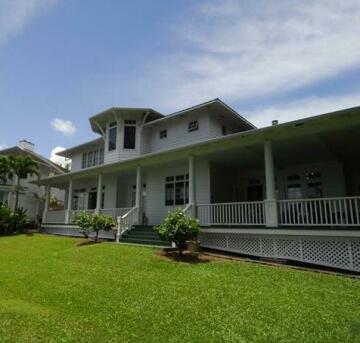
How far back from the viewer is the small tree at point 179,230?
11695 millimetres

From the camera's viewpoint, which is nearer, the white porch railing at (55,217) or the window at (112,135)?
the window at (112,135)

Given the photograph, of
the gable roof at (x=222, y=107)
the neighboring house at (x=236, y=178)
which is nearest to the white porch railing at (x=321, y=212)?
the neighboring house at (x=236, y=178)

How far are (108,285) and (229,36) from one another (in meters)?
8.48

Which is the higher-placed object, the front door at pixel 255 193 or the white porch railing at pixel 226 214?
the front door at pixel 255 193

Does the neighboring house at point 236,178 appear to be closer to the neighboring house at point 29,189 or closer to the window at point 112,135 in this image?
the window at point 112,135

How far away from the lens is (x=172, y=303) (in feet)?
23.0

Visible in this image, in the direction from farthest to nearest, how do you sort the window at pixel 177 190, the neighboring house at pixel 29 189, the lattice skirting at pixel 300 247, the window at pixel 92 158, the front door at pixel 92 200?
the neighboring house at pixel 29 189 < the window at pixel 92 158 < the front door at pixel 92 200 < the window at pixel 177 190 < the lattice skirting at pixel 300 247

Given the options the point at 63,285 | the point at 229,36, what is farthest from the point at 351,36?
the point at 63,285

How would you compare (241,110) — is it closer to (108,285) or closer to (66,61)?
(66,61)

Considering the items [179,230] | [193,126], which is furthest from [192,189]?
[193,126]

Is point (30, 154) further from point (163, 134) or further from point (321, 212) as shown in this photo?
point (321, 212)

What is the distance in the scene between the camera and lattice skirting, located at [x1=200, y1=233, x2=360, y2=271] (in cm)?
983

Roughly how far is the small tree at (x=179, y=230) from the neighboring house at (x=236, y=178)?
4.44 feet

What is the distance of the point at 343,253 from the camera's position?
32.7ft
